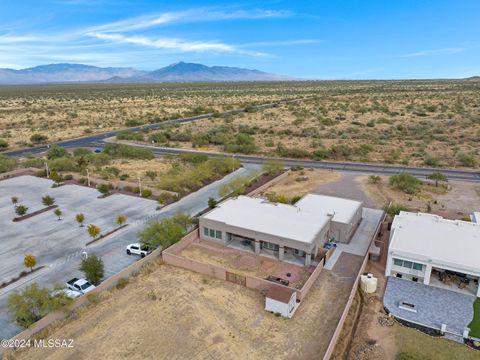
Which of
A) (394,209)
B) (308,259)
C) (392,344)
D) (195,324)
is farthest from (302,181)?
(195,324)

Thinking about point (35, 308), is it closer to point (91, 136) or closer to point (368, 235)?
point (368, 235)

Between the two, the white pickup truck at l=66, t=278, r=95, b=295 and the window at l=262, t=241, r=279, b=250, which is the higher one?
the window at l=262, t=241, r=279, b=250

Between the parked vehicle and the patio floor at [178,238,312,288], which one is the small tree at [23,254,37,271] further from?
the patio floor at [178,238,312,288]

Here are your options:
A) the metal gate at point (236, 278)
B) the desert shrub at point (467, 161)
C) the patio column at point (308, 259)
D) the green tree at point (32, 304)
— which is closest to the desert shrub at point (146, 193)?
the metal gate at point (236, 278)

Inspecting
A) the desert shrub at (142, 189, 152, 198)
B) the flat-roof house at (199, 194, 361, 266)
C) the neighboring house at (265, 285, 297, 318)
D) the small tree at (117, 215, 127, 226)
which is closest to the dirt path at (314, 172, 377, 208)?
the flat-roof house at (199, 194, 361, 266)

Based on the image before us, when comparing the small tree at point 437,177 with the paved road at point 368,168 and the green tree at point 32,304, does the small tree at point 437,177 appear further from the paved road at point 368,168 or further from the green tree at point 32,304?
the green tree at point 32,304

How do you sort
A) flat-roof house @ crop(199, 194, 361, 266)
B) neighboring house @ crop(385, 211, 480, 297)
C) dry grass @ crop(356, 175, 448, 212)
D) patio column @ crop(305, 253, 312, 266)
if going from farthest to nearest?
dry grass @ crop(356, 175, 448, 212)
flat-roof house @ crop(199, 194, 361, 266)
patio column @ crop(305, 253, 312, 266)
neighboring house @ crop(385, 211, 480, 297)

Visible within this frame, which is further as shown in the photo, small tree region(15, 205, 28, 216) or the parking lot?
small tree region(15, 205, 28, 216)
